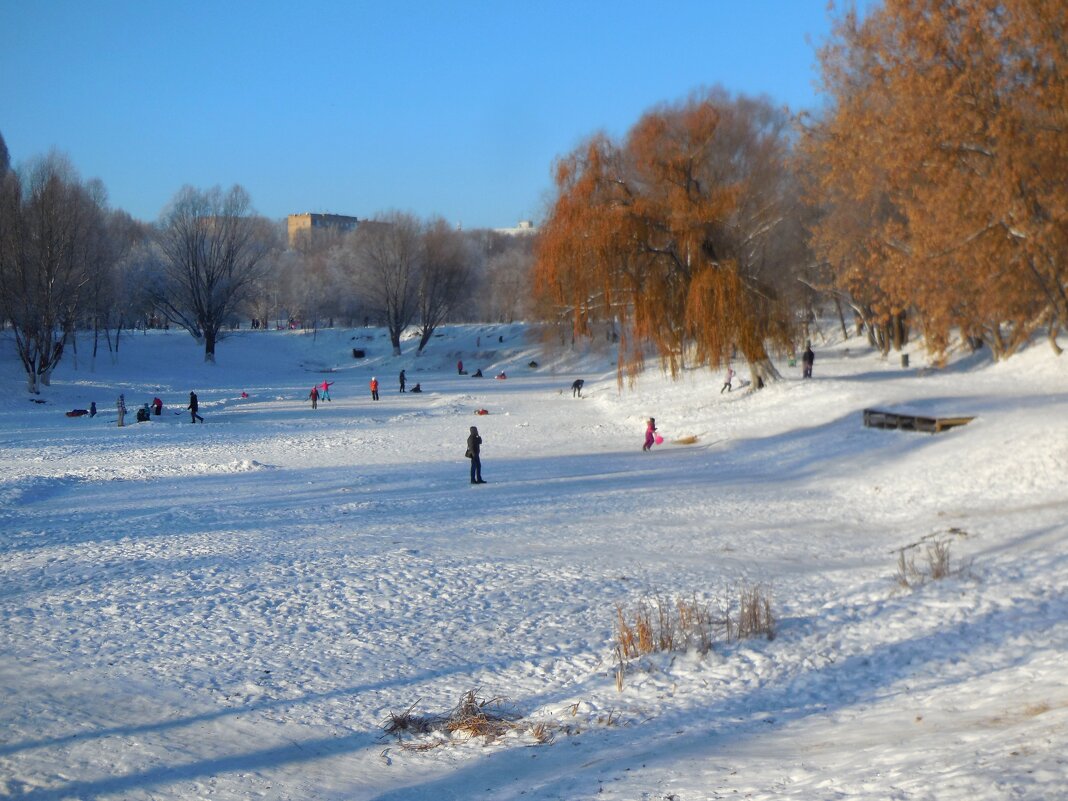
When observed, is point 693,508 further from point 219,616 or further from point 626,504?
point 219,616

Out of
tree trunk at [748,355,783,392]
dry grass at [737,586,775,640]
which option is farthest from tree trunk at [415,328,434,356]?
dry grass at [737,586,775,640]

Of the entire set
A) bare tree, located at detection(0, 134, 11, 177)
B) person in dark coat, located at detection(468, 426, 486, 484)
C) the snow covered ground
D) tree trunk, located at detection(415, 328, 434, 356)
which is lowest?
the snow covered ground

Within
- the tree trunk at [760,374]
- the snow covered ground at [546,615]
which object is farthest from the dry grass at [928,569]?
the tree trunk at [760,374]

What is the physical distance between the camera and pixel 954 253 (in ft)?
52.9

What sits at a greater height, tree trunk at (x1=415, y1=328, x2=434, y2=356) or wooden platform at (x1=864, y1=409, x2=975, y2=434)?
tree trunk at (x1=415, y1=328, x2=434, y2=356)

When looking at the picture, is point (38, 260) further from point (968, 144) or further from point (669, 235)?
point (968, 144)

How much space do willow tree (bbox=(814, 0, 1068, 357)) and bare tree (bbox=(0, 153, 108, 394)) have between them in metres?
44.5

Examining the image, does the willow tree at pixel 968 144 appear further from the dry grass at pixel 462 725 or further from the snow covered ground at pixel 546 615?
the dry grass at pixel 462 725

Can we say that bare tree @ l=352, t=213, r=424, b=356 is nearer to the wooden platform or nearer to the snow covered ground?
the snow covered ground

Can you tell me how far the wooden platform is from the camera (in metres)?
21.3

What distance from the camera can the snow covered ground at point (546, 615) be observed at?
6.73 meters

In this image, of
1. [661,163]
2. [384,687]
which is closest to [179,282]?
[661,163]

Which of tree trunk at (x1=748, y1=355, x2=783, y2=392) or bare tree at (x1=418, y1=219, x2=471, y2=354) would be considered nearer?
tree trunk at (x1=748, y1=355, x2=783, y2=392)

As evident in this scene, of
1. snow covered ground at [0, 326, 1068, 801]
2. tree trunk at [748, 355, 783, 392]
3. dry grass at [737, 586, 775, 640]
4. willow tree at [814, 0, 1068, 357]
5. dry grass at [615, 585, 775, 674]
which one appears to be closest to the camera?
snow covered ground at [0, 326, 1068, 801]
